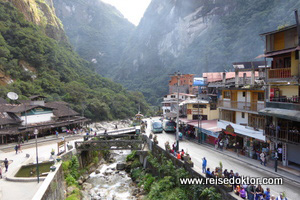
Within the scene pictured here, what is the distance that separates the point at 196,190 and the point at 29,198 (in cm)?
1336

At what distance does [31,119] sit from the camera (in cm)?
3875

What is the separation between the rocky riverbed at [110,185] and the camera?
25.2 meters

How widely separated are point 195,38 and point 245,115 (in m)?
117

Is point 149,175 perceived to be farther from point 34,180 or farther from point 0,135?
point 0,135

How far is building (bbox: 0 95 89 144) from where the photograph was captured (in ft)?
113

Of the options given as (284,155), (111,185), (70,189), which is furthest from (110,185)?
(284,155)

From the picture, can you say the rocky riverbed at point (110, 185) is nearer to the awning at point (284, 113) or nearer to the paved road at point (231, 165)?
the paved road at point (231, 165)

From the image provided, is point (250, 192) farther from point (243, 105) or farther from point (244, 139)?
point (243, 105)

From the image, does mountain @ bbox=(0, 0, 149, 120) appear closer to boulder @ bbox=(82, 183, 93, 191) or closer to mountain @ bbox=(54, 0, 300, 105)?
boulder @ bbox=(82, 183, 93, 191)

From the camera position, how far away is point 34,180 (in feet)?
65.4

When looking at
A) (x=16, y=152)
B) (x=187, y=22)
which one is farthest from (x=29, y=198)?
(x=187, y=22)

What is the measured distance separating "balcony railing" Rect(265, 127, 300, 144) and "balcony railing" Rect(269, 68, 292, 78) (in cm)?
506

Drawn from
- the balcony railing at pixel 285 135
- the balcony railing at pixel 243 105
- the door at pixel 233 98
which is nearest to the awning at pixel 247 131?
the balcony railing at pixel 285 135

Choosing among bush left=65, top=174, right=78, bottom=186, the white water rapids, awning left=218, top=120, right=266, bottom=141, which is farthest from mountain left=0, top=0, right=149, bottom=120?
awning left=218, top=120, right=266, bottom=141
